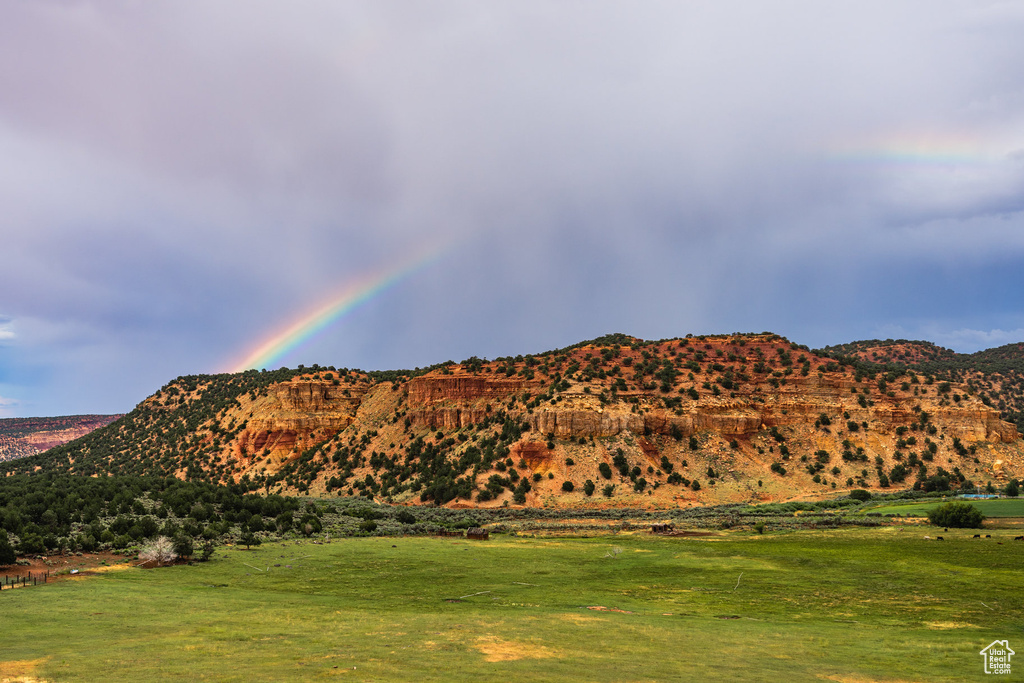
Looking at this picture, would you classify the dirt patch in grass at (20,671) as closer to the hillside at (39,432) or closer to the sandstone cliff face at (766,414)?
the sandstone cliff face at (766,414)

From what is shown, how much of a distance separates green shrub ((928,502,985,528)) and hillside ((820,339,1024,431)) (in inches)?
2069

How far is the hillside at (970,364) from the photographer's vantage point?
9875 centimetres

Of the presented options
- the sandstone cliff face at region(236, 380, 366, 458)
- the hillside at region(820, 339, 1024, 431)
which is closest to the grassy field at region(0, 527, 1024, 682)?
the sandstone cliff face at region(236, 380, 366, 458)

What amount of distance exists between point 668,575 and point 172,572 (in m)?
21.7

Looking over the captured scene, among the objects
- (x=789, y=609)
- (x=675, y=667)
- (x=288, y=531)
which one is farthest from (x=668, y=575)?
(x=288, y=531)

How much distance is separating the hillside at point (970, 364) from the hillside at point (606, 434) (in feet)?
41.4

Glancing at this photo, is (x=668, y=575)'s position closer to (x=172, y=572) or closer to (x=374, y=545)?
(x=374, y=545)

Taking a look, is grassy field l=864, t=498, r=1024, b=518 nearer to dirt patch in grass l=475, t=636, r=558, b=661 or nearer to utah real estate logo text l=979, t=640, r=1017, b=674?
utah real estate logo text l=979, t=640, r=1017, b=674

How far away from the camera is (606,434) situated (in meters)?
73.9

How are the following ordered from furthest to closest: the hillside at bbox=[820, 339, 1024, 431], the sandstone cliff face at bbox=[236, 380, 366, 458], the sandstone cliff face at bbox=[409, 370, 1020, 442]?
the hillside at bbox=[820, 339, 1024, 431], the sandstone cliff face at bbox=[236, 380, 366, 458], the sandstone cliff face at bbox=[409, 370, 1020, 442]

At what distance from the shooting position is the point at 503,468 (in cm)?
7156

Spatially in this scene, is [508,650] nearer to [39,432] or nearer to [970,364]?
[970,364]

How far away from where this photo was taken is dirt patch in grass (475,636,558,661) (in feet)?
45.9

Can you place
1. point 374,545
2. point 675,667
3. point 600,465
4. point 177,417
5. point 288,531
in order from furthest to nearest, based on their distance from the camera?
point 177,417, point 600,465, point 288,531, point 374,545, point 675,667
